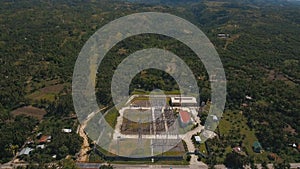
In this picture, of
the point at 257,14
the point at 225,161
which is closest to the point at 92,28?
the point at 225,161

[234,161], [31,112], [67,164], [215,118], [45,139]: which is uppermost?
[31,112]

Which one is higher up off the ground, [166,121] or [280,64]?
[280,64]

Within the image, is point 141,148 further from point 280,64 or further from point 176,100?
point 280,64

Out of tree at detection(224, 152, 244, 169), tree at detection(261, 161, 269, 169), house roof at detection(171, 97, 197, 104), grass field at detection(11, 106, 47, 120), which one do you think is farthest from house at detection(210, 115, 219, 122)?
grass field at detection(11, 106, 47, 120)

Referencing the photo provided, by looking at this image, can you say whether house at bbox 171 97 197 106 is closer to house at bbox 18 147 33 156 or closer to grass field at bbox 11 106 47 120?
grass field at bbox 11 106 47 120

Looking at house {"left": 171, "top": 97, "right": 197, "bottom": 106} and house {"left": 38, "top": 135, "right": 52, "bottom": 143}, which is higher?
house {"left": 171, "top": 97, "right": 197, "bottom": 106}

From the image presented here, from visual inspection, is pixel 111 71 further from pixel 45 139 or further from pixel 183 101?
pixel 45 139

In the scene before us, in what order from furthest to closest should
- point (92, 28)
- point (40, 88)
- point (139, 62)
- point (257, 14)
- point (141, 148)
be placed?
point (257, 14) < point (92, 28) < point (139, 62) < point (40, 88) < point (141, 148)

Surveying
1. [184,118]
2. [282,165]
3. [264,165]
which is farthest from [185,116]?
[282,165]
